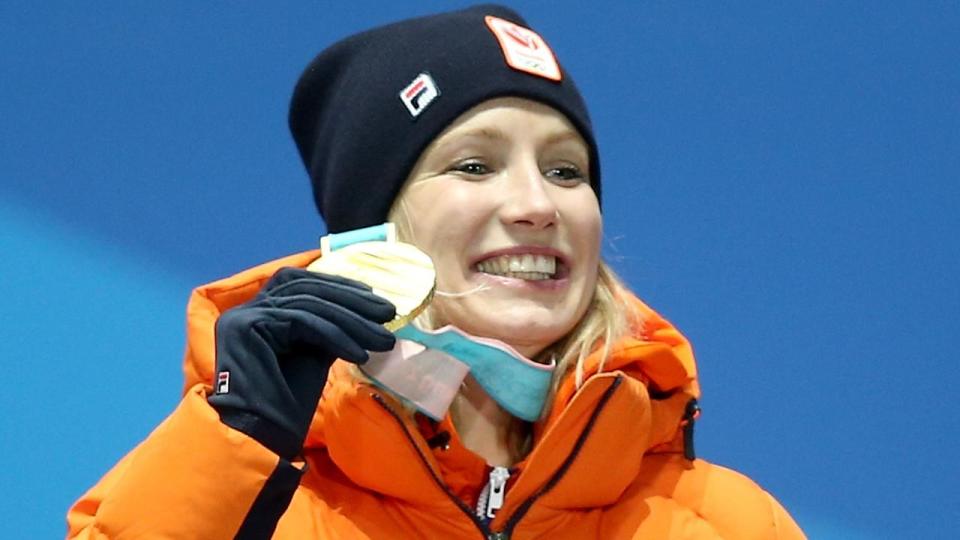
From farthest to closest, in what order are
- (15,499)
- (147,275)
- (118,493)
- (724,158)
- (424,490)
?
1. (724,158)
2. (147,275)
3. (15,499)
4. (424,490)
5. (118,493)

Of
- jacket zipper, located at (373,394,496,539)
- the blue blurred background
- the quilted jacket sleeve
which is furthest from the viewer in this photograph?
the blue blurred background

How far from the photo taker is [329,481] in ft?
3.94

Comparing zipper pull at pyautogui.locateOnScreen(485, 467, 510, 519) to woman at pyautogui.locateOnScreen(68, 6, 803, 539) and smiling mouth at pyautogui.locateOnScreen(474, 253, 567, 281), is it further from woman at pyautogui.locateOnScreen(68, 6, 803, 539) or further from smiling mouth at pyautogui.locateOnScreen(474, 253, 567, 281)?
smiling mouth at pyautogui.locateOnScreen(474, 253, 567, 281)

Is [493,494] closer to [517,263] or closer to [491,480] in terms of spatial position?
[491,480]

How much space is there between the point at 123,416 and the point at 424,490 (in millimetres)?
579

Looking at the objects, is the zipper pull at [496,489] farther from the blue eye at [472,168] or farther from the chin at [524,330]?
the blue eye at [472,168]

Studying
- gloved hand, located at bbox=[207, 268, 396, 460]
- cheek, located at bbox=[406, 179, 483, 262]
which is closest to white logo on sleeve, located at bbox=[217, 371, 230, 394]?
gloved hand, located at bbox=[207, 268, 396, 460]

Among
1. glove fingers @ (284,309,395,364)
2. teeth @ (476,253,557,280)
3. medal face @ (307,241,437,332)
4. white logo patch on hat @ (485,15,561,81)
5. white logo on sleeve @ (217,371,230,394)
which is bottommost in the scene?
white logo on sleeve @ (217,371,230,394)

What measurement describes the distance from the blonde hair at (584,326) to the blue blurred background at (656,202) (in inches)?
14.9

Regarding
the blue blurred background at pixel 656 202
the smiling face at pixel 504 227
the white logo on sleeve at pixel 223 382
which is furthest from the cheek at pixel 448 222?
the blue blurred background at pixel 656 202

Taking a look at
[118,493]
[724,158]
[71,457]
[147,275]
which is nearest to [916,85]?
[724,158]

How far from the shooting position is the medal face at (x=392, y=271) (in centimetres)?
106

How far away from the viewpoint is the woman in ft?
3.73

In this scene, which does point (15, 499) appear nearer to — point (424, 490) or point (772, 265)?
point (424, 490)
